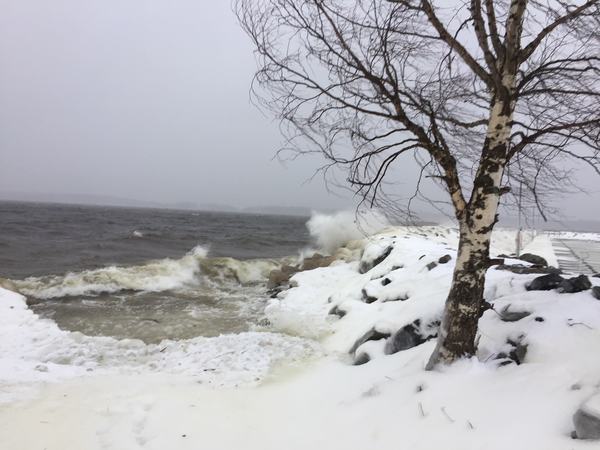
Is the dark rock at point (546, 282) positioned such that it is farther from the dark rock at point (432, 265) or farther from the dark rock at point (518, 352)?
the dark rock at point (432, 265)

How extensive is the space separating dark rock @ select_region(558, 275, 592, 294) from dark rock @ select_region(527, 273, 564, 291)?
21cm

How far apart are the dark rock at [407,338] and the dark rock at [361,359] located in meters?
0.25

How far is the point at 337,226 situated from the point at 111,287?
15901 mm

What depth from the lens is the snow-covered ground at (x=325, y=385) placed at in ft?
10.3

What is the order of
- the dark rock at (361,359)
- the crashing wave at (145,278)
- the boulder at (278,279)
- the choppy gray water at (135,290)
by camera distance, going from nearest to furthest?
the dark rock at (361,359), the choppy gray water at (135,290), the crashing wave at (145,278), the boulder at (278,279)

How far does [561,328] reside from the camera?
151 inches

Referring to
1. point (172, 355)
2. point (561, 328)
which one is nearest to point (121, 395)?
point (172, 355)

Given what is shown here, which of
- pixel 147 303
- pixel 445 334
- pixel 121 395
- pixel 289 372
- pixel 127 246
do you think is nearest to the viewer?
pixel 445 334

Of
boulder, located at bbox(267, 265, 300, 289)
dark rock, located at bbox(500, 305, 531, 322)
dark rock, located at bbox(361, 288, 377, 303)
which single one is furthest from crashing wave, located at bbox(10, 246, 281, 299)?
dark rock, located at bbox(500, 305, 531, 322)

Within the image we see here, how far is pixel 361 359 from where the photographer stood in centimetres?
555

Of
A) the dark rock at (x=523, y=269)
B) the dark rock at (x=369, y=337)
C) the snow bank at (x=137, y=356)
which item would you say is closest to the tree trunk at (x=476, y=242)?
the dark rock at (x=369, y=337)

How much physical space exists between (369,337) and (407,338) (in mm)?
791

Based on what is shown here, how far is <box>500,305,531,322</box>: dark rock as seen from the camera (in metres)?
4.38

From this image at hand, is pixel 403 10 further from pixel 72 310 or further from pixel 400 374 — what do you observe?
pixel 72 310
